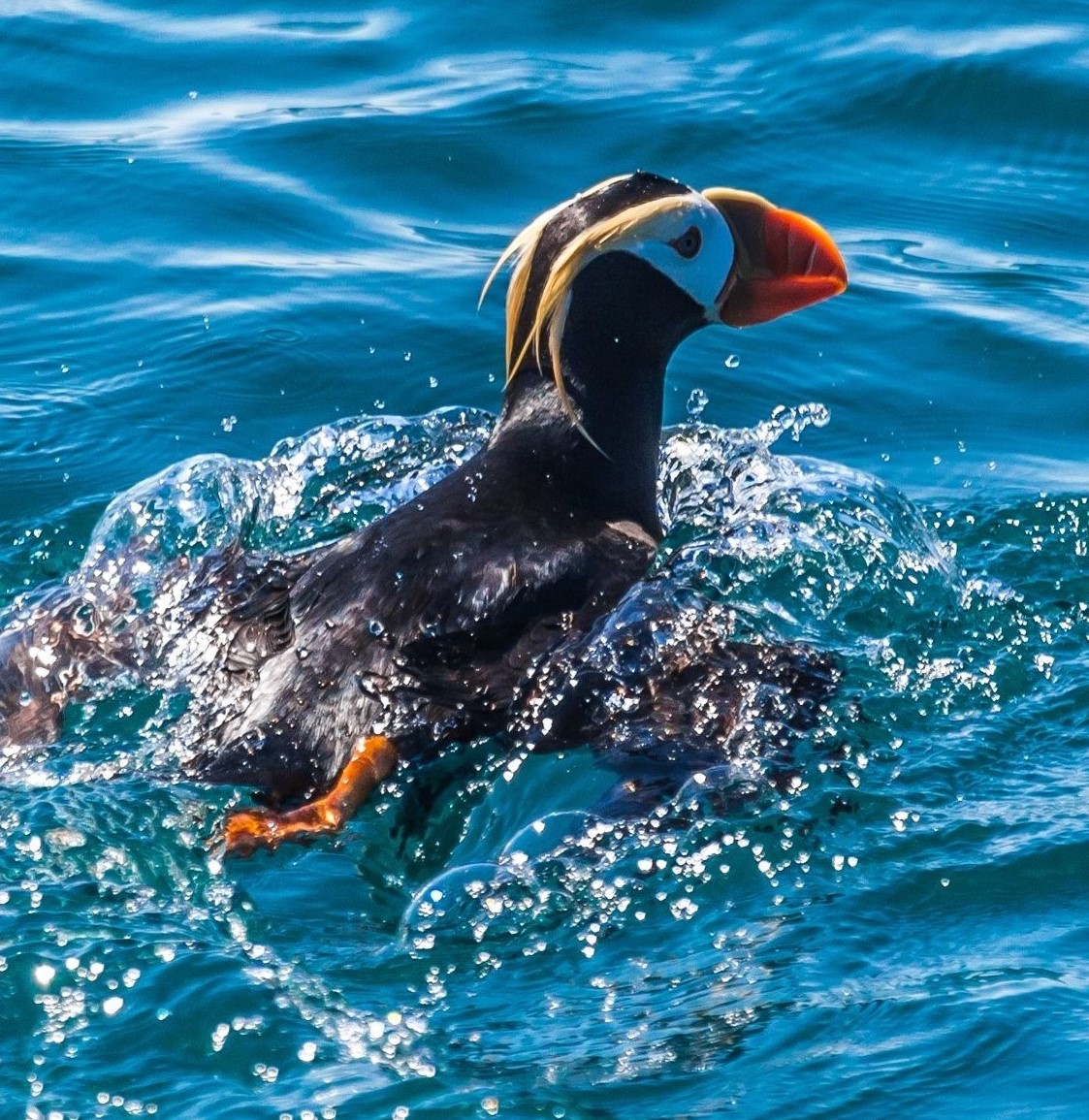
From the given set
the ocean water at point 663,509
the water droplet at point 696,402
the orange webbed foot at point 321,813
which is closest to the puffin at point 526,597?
the orange webbed foot at point 321,813

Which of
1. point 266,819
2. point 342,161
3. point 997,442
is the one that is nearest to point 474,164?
point 342,161

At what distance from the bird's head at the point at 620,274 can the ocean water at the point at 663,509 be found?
0.72m

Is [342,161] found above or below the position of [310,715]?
above

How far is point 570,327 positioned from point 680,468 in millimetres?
1303

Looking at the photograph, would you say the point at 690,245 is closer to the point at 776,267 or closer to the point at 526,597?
the point at 776,267

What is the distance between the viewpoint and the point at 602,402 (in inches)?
249

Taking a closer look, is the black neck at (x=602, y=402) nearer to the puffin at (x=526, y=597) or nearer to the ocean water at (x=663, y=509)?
the puffin at (x=526, y=597)

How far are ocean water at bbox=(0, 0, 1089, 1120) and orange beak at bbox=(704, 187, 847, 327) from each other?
0.73 m

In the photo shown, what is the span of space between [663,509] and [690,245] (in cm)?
112

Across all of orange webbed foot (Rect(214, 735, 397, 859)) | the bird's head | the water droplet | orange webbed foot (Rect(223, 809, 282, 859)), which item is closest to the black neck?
the bird's head

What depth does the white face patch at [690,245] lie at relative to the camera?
6.27 meters

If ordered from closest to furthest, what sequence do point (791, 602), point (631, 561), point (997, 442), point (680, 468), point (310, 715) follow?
point (310, 715)
point (631, 561)
point (791, 602)
point (680, 468)
point (997, 442)

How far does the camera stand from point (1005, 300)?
959cm

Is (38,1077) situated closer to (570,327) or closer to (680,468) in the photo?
(570,327)
